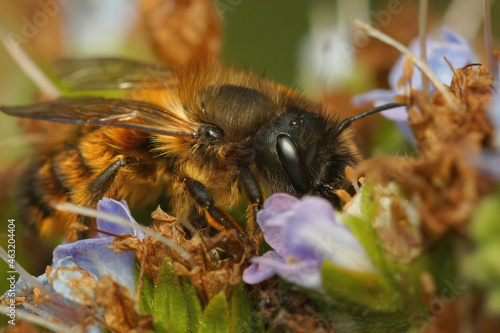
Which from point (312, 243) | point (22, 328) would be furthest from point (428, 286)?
point (22, 328)

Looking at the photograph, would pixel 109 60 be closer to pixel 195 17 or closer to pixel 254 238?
pixel 195 17

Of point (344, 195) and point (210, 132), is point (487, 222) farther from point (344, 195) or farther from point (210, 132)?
point (210, 132)

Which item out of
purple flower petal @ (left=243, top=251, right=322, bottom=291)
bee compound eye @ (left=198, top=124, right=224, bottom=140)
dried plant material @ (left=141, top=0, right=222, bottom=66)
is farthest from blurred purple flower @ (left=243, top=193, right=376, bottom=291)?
dried plant material @ (left=141, top=0, right=222, bottom=66)

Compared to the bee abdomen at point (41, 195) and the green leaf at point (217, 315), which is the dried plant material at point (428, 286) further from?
the bee abdomen at point (41, 195)

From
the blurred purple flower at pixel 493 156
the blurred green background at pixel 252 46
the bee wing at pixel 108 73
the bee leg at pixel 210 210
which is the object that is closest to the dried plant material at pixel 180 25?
the blurred green background at pixel 252 46

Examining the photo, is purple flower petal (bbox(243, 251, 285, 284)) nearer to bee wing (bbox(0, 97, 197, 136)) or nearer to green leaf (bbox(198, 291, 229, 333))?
green leaf (bbox(198, 291, 229, 333))
